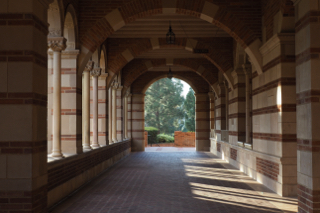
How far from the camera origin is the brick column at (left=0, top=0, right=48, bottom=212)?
4.58m

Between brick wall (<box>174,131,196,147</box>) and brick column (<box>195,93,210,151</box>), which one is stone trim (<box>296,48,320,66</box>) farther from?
brick wall (<box>174,131,196,147</box>)

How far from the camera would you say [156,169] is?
1155cm

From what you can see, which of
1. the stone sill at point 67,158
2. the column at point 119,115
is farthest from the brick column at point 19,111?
the column at point 119,115

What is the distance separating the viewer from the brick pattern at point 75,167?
6305 mm

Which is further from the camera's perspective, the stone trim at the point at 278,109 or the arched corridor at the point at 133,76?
the stone trim at the point at 278,109

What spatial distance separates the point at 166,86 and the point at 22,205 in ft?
130

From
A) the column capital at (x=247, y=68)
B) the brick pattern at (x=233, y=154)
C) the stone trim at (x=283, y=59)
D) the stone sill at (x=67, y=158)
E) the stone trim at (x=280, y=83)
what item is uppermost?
the column capital at (x=247, y=68)

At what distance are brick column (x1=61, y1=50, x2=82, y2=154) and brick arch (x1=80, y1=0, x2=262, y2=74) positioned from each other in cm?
32

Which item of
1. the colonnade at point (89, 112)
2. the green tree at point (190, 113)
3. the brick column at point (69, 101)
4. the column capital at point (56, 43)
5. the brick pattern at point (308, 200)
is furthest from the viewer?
the green tree at point (190, 113)

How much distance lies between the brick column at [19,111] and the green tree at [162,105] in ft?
126

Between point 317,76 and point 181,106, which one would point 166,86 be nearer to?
point 181,106

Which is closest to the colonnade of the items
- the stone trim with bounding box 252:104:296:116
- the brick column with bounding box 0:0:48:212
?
the brick column with bounding box 0:0:48:212

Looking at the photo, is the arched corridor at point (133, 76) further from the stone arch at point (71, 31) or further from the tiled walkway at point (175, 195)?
the tiled walkway at point (175, 195)

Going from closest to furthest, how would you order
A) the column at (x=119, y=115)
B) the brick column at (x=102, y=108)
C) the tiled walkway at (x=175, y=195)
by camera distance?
the tiled walkway at (x=175, y=195) < the brick column at (x=102, y=108) < the column at (x=119, y=115)
